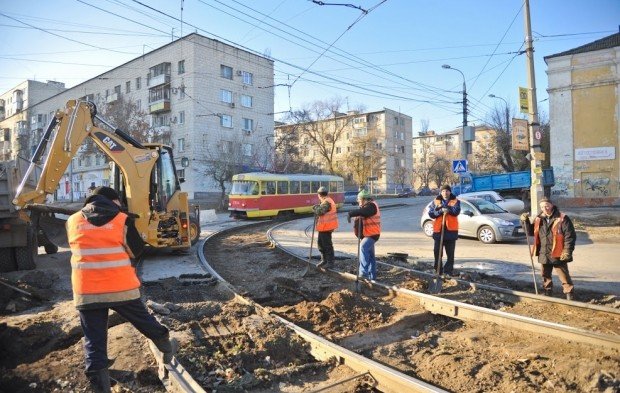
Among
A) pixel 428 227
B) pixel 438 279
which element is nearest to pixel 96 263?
pixel 438 279

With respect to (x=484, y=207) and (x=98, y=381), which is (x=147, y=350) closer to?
(x=98, y=381)

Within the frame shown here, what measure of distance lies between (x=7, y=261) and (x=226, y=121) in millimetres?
34261

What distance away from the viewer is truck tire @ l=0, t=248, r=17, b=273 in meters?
9.79

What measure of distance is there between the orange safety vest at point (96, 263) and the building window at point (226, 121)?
3976cm

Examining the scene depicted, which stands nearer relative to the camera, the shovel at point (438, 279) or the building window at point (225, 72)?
the shovel at point (438, 279)

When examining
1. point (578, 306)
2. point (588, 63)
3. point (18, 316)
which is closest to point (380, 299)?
point (578, 306)

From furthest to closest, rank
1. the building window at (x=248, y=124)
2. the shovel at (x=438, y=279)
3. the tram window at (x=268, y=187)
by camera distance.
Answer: the building window at (x=248, y=124) < the tram window at (x=268, y=187) < the shovel at (x=438, y=279)

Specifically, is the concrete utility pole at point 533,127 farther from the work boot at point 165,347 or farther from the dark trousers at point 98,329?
the dark trousers at point 98,329

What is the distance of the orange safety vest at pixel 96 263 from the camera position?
3811mm

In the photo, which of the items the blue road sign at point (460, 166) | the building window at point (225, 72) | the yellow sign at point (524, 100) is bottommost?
the blue road sign at point (460, 166)

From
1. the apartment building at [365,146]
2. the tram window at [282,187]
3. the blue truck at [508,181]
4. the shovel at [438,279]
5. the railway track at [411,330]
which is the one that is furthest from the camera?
the apartment building at [365,146]

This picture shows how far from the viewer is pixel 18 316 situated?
6449 millimetres

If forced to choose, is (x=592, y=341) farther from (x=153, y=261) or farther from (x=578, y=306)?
(x=153, y=261)

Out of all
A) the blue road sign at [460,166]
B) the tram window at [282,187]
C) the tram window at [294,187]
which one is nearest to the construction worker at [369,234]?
the blue road sign at [460,166]
